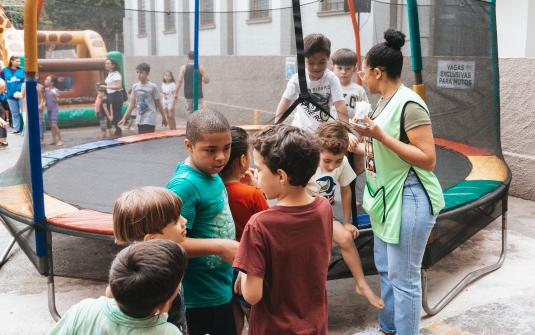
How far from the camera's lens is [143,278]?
1.09m

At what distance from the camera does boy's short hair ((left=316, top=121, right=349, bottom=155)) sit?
2191mm

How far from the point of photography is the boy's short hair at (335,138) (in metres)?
2.19

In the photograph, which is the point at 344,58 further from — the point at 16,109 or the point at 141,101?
the point at 16,109

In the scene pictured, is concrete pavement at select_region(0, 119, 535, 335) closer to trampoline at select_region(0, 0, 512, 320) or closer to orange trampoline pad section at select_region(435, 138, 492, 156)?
trampoline at select_region(0, 0, 512, 320)

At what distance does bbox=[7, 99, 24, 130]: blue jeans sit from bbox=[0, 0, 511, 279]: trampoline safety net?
121 inches

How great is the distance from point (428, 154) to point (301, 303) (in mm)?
772

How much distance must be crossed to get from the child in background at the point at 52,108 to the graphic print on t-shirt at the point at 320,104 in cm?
260

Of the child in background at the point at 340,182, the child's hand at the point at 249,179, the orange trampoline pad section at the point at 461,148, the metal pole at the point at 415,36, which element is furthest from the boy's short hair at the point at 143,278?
the orange trampoline pad section at the point at 461,148

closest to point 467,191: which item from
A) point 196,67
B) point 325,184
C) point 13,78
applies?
point 325,184

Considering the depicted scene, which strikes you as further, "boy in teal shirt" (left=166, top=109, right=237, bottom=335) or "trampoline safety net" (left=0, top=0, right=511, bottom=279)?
"trampoline safety net" (left=0, top=0, right=511, bottom=279)

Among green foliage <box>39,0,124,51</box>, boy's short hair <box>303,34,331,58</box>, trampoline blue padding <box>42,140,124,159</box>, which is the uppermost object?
green foliage <box>39,0,124,51</box>

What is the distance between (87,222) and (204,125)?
1.31 metres

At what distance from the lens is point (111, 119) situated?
16.8 feet

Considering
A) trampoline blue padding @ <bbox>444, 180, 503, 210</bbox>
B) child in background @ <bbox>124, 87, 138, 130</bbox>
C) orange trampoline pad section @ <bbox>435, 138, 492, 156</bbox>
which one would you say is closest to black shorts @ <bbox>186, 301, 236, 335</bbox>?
trampoline blue padding @ <bbox>444, 180, 503, 210</bbox>
